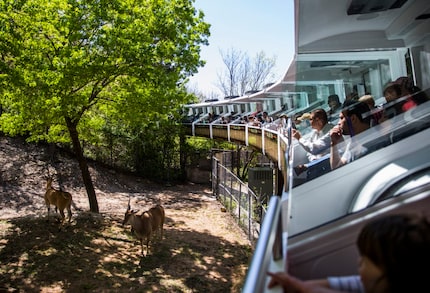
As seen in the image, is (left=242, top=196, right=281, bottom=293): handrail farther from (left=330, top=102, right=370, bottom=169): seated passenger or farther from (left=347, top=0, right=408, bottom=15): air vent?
(left=347, top=0, right=408, bottom=15): air vent

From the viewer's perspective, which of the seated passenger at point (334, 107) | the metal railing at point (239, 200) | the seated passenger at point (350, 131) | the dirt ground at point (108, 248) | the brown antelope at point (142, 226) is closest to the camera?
the seated passenger at point (350, 131)

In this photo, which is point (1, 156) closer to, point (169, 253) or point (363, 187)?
point (169, 253)

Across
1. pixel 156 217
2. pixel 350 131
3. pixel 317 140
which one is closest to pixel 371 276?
pixel 350 131

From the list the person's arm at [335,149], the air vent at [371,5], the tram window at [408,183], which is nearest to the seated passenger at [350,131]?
the person's arm at [335,149]

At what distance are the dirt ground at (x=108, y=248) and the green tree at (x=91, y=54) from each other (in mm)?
3389

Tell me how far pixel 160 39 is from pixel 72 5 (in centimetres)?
239

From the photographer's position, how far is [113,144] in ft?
72.5

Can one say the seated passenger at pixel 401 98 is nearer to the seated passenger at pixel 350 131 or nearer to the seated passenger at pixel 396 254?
the seated passenger at pixel 350 131

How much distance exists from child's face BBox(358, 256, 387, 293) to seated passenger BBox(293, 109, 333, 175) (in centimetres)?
134

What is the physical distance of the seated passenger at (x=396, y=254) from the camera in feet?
3.69

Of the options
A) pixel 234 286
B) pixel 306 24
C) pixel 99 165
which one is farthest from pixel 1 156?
pixel 306 24

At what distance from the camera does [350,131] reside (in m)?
3.09

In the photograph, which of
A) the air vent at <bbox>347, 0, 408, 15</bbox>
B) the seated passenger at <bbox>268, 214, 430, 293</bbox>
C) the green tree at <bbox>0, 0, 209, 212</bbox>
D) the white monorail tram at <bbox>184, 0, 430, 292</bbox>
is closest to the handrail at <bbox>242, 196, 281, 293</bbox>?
the white monorail tram at <bbox>184, 0, 430, 292</bbox>

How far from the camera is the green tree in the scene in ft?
28.3
